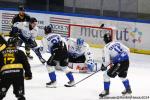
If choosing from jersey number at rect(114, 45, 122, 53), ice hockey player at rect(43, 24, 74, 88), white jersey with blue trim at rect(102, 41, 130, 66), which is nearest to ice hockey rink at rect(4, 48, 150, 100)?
ice hockey player at rect(43, 24, 74, 88)

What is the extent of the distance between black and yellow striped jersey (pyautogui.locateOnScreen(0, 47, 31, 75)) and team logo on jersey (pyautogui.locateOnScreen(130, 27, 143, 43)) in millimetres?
6581

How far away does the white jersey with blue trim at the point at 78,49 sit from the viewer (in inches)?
426

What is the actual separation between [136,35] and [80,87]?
4212 mm

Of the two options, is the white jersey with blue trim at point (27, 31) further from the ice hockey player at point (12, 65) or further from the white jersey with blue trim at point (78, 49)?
the ice hockey player at point (12, 65)

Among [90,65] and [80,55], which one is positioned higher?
[80,55]

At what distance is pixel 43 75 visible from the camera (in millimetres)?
10688

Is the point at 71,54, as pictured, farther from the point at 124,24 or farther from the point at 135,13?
the point at 135,13

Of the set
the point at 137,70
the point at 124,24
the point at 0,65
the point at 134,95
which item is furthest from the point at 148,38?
the point at 0,65

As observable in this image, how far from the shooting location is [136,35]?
13.4 m

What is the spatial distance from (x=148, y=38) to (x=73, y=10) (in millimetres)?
3276

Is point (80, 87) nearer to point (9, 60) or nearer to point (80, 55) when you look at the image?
point (80, 55)

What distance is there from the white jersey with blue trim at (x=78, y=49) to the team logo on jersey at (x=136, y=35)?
2802 millimetres

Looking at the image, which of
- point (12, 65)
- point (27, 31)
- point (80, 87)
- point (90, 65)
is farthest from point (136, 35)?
point (12, 65)

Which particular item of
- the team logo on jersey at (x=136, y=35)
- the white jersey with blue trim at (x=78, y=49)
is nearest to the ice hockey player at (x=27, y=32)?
the white jersey with blue trim at (x=78, y=49)
